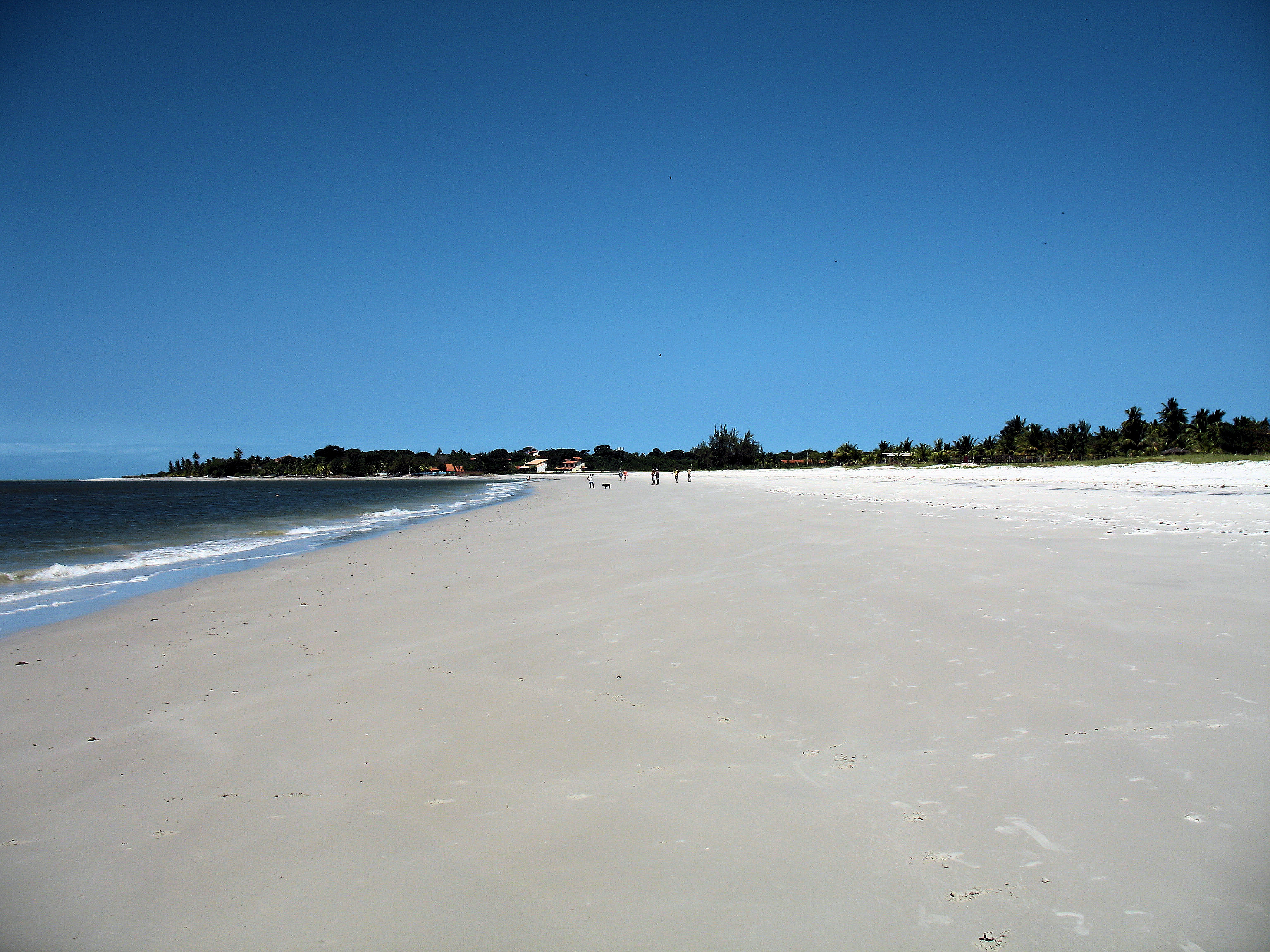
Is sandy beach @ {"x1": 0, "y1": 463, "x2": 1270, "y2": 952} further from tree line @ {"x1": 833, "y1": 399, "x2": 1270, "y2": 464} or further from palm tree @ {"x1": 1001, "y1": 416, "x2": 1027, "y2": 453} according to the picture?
palm tree @ {"x1": 1001, "y1": 416, "x2": 1027, "y2": 453}

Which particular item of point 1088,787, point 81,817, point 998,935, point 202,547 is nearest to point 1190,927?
point 998,935

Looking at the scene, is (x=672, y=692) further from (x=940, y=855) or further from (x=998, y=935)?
(x=998, y=935)

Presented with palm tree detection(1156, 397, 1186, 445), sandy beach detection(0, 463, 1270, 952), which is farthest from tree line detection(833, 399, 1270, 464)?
sandy beach detection(0, 463, 1270, 952)

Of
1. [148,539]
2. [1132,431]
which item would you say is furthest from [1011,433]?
[148,539]

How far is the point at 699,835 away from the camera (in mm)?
2930

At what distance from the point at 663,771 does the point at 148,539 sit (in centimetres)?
2371

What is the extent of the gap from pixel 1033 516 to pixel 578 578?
40.4ft

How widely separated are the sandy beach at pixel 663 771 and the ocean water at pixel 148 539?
11.8 ft

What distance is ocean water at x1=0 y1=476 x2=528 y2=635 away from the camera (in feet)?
35.2

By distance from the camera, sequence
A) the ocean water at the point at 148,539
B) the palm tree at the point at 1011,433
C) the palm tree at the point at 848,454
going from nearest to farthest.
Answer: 1. the ocean water at the point at 148,539
2. the palm tree at the point at 1011,433
3. the palm tree at the point at 848,454

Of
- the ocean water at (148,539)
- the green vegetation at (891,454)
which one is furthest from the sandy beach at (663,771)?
the green vegetation at (891,454)

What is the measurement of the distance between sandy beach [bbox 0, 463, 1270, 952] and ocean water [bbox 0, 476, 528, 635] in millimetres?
3600

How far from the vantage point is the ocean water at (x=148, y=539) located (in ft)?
35.2

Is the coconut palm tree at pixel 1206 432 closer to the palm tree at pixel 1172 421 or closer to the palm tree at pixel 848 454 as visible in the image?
the palm tree at pixel 1172 421
